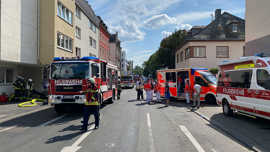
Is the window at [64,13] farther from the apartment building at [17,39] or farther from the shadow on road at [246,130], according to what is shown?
the shadow on road at [246,130]

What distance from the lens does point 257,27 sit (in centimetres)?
1478

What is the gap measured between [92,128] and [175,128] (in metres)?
2.95

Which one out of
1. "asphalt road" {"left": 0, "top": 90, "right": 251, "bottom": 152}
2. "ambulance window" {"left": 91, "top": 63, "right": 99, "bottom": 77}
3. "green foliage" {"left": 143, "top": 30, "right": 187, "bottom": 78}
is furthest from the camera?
"green foliage" {"left": 143, "top": 30, "right": 187, "bottom": 78}

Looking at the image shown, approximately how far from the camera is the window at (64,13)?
1925cm

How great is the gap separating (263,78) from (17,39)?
16.3 meters

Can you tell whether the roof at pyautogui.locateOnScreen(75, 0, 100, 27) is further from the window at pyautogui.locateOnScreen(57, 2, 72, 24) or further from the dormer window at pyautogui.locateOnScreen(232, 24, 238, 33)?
the dormer window at pyautogui.locateOnScreen(232, 24, 238, 33)

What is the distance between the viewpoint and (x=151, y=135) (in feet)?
20.8

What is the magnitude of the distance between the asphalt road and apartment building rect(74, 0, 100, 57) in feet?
62.8

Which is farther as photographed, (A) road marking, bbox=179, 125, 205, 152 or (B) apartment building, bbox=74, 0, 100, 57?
(B) apartment building, bbox=74, 0, 100, 57

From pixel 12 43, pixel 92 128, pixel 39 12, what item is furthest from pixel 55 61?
pixel 39 12

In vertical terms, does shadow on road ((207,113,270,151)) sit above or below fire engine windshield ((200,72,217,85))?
below

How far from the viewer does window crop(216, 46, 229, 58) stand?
105 ft

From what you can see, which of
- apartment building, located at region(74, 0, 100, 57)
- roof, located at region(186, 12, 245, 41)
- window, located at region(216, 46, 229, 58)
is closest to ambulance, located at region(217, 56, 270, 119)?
apartment building, located at region(74, 0, 100, 57)

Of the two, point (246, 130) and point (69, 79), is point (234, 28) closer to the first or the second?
point (246, 130)
